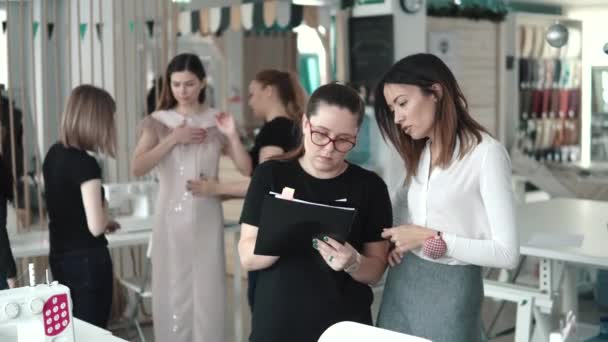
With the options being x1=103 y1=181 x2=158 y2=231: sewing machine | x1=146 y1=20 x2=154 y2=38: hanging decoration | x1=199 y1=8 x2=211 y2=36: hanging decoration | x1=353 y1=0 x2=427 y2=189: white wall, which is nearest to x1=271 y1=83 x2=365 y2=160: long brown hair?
x1=103 y1=181 x2=158 y2=231: sewing machine

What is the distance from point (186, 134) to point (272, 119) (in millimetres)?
418

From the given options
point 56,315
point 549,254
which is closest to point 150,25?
point 549,254

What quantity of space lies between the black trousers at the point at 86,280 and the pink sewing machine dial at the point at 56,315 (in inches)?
57.0

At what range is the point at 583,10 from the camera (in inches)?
469

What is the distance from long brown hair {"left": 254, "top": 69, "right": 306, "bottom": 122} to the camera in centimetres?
426

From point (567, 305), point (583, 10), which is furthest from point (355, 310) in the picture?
point (583, 10)

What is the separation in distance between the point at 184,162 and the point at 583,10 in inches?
358

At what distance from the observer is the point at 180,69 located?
4.00 metres

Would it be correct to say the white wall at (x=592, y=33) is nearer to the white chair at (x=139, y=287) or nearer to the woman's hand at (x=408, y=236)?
the white chair at (x=139, y=287)

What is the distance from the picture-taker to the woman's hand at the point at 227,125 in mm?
4094

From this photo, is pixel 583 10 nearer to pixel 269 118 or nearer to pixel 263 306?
pixel 269 118

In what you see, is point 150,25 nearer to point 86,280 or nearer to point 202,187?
A: point 202,187

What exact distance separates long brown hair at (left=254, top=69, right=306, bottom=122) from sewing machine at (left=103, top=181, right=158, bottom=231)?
3.79 ft

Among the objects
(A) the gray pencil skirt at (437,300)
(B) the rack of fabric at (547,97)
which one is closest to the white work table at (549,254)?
(A) the gray pencil skirt at (437,300)
